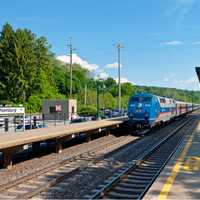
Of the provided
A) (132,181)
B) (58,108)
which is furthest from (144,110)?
(58,108)

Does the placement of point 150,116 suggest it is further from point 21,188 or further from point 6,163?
point 21,188

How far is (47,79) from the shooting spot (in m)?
90.4

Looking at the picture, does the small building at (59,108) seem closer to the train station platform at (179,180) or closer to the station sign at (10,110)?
the station sign at (10,110)

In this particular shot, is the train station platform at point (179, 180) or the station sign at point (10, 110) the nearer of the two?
the train station platform at point (179, 180)

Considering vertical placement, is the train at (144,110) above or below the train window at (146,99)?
below

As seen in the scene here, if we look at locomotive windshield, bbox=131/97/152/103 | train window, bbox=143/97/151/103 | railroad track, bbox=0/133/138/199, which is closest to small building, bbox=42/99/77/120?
locomotive windshield, bbox=131/97/152/103

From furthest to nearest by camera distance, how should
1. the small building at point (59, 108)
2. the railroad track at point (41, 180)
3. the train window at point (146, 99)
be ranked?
the small building at point (59, 108)
the train window at point (146, 99)
the railroad track at point (41, 180)

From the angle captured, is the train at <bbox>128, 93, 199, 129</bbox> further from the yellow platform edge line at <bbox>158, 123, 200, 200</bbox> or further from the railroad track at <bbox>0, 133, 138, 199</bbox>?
the railroad track at <bbox>0, 133, 138, 199</bbox>

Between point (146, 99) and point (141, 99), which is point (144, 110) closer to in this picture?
point (146, 99)

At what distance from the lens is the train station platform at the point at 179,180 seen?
9766 millimetres

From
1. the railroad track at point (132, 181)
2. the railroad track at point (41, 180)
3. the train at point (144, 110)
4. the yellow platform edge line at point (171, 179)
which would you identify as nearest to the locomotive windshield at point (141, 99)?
the train at point (144, 110)

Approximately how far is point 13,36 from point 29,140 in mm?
66042

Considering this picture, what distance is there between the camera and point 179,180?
11609mm

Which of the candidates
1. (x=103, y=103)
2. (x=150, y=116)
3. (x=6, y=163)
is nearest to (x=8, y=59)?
(x=103, y=103)
